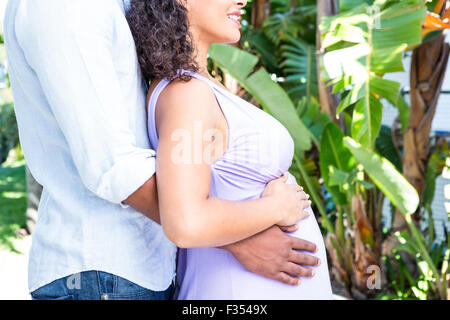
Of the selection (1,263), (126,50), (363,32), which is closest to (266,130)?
(126,50)

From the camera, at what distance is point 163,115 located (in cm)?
101

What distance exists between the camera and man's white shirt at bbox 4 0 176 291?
90cm

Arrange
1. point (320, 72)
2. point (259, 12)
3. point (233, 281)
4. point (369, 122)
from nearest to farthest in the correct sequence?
point (233, 281) < point (369, 122) < point (320, 72) < point (259, 12)

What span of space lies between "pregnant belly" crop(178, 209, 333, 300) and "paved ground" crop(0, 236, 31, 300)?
11.5ft

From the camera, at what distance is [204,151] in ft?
3.22

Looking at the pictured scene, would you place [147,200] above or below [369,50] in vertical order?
above

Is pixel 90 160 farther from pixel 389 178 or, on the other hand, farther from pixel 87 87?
pixel 389 178

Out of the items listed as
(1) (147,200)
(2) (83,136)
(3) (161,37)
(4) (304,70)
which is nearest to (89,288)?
(1) (147,200)

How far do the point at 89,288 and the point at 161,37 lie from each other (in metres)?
0.60

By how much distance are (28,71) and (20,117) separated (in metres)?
0.12

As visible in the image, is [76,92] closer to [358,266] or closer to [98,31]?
[98,31]

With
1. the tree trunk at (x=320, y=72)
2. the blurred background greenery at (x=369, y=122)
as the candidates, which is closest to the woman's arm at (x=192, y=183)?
the blurred background greenery at (x=369, y=122)
